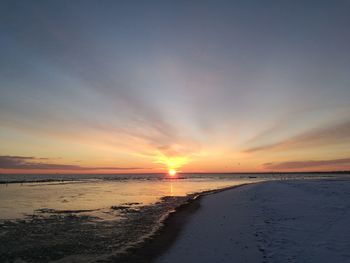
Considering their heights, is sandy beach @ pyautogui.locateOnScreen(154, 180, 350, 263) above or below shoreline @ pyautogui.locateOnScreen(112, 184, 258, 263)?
above

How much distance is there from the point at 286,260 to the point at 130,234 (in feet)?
31.5

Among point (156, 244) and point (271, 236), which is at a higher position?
point (271, 236)

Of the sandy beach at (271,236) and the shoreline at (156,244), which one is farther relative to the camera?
the shoreline at (156,244)

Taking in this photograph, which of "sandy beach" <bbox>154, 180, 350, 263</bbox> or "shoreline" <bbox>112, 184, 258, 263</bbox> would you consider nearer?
"sandy beach" <bbox>154, 180, 350, 263</bbox>

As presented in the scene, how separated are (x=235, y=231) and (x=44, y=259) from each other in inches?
363

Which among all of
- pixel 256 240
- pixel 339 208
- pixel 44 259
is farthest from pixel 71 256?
pixel 339 208

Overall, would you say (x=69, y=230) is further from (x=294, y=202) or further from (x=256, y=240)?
(x=294, y=202)

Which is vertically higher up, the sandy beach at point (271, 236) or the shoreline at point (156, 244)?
the sandy beach at point (271, 236)

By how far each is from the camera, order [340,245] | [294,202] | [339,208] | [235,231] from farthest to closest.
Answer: [294,202], [339,208], [235,231], [340,245]

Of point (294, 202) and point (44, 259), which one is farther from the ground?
point (294, 202)

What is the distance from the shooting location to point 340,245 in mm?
11766

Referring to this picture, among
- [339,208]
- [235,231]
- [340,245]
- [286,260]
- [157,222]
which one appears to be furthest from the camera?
[157,222]

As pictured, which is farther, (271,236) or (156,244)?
(156,244)

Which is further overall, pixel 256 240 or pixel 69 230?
pixel 69 230
